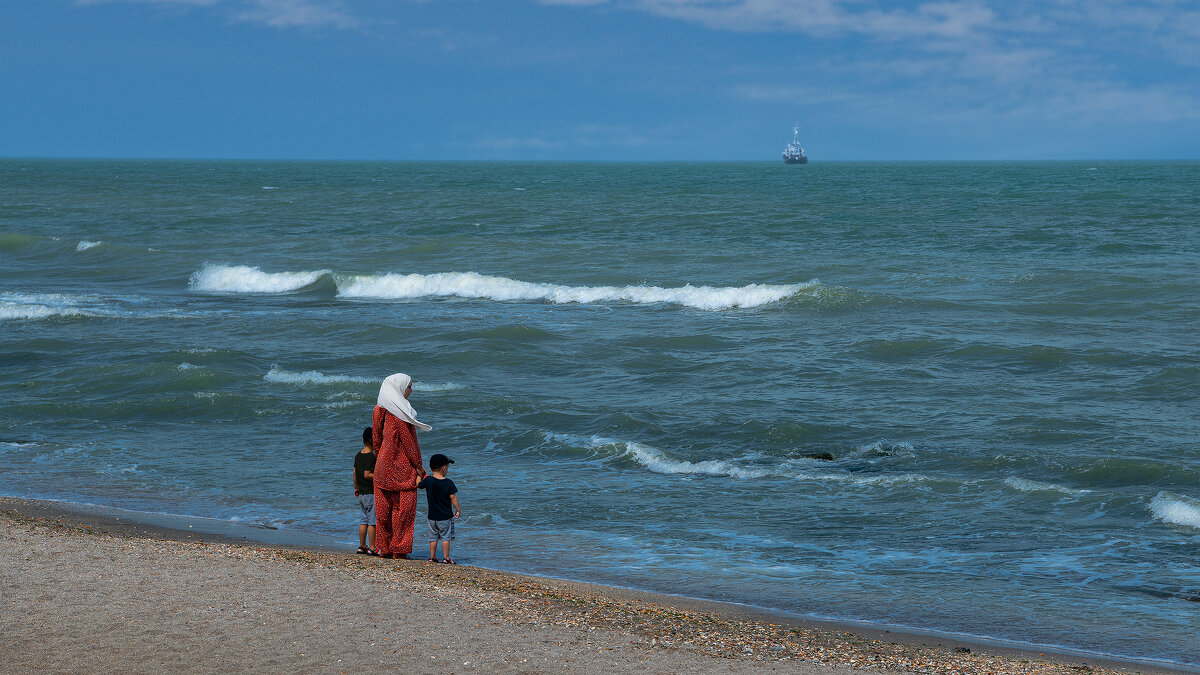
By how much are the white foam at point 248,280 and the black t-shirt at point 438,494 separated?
21.6 m

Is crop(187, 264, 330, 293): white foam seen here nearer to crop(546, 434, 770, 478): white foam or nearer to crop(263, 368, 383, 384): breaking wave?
crop(263, 368, 383, 384): breaking wave

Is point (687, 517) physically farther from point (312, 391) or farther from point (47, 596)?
point (312, 391)

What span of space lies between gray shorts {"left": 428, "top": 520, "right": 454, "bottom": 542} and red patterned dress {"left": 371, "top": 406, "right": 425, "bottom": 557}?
0.19 m

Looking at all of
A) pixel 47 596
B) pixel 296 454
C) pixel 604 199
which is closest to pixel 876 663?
pixel 47 596

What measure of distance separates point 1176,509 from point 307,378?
11300 mm

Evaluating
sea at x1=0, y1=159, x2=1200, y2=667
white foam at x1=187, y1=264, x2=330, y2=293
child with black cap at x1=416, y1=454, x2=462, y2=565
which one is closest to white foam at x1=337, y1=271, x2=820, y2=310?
sea at x1=0, y1=159, x2=1200, y2=667

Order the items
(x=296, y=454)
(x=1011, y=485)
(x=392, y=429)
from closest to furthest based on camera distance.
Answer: (x=392, y=429) < (x=1011, y=485) < (x=296, y=454)

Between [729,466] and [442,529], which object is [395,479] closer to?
[442,529]

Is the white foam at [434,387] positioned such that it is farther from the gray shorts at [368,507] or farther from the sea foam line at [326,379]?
the gray shorts at [368,507]

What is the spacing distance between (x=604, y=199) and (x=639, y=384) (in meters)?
45.2

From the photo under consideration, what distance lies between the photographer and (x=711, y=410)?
1430 cm

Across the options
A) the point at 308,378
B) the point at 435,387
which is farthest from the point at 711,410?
the point at 308,378

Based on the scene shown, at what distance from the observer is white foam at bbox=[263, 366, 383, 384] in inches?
636

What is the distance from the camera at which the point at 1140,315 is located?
21.3 meters
